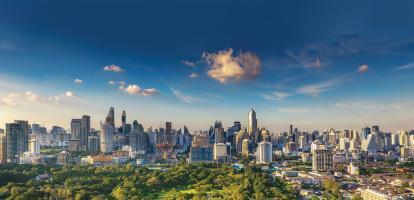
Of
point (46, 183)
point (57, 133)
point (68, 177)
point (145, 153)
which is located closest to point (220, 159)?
point (145, 153)

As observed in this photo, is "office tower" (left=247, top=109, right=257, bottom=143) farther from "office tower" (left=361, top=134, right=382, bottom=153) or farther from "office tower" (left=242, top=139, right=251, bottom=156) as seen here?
"office tower" (left=361, top=134, right=382, bottom=153)

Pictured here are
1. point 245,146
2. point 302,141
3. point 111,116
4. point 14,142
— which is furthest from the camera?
point 302,141

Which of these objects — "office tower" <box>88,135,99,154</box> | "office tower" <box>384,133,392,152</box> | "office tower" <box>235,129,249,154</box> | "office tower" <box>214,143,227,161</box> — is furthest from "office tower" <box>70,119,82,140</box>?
"office tower" <box>384,133,392,152</box>

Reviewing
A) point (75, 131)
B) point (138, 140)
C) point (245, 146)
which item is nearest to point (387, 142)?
point (245, 146)

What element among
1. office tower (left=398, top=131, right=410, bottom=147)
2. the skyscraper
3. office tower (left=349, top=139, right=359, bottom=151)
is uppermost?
the skyscraper

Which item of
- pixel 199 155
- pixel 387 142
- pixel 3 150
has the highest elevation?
pixel 3 150

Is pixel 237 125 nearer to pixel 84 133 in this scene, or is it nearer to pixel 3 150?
pixel 84 133

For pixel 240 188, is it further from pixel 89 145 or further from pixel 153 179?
pixel 89 145
